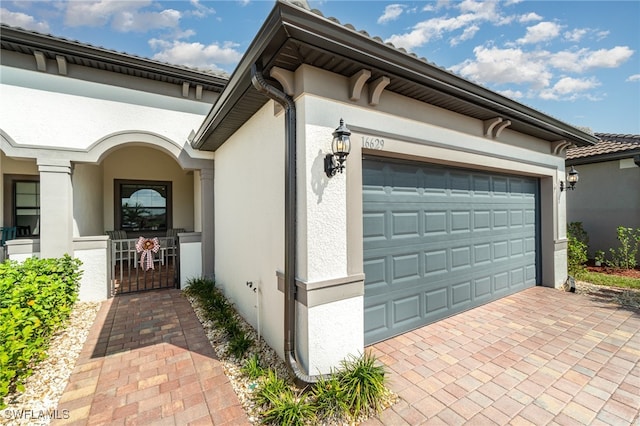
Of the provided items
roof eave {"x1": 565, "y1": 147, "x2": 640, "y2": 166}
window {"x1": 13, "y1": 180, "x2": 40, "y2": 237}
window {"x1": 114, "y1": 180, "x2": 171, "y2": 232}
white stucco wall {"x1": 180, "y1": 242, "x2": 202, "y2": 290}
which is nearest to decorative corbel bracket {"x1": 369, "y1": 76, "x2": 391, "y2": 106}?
white stucco wall {"x1": 180, "y1": 242, "x2": 202, "y2": 290}

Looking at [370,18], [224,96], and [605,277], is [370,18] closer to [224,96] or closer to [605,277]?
[224,96]

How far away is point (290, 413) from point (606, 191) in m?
11.5

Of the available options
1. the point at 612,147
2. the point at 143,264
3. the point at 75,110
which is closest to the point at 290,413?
the point at 143,264

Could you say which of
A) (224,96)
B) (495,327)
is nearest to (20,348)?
(224,96)

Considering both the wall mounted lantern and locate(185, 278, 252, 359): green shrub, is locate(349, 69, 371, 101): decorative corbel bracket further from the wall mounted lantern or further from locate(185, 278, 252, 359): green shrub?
the wall mounted lantern

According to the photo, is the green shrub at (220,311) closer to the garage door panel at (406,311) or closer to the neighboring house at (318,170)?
the neighboring house at (318,170)

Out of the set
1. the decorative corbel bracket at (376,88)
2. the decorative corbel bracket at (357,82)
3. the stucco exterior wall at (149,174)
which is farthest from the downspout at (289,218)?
the stucco exterior wall at (149,174)

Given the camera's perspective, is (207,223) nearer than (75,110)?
No

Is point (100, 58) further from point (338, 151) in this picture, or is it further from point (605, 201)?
point (605, 201)

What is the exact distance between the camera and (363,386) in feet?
8.40

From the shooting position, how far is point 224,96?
12.5ft

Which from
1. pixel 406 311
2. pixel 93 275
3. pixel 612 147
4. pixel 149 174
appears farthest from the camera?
pixel 149 174

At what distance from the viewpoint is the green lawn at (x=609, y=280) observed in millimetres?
6273

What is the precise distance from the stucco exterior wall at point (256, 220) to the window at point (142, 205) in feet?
16.8
